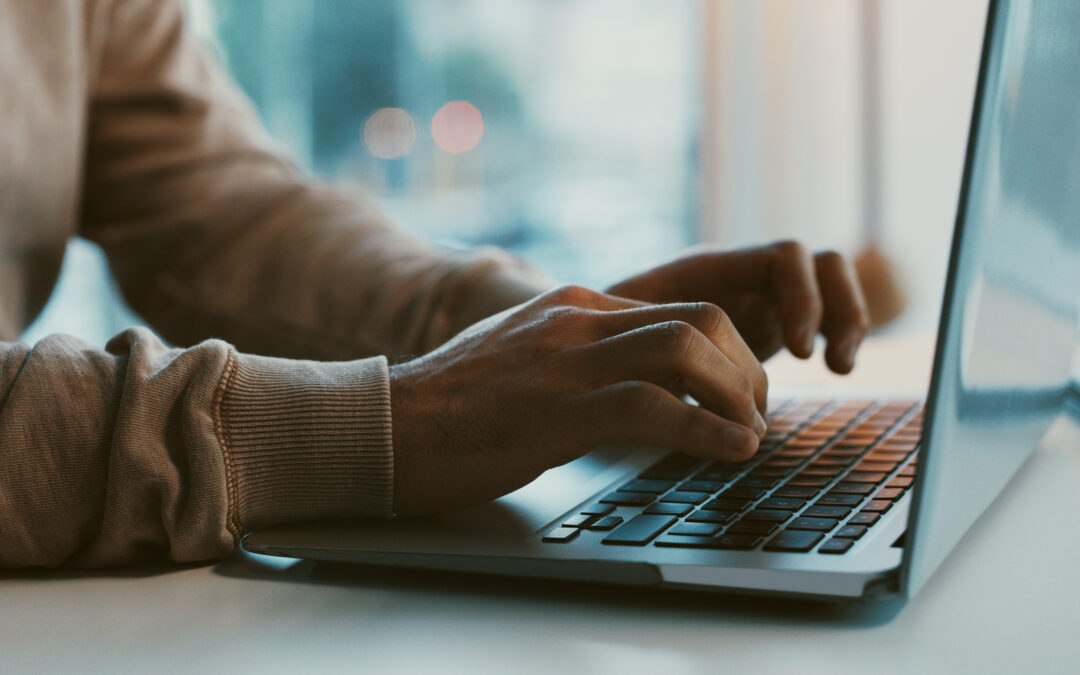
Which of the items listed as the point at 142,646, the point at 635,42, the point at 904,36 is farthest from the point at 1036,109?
the point at 635,42

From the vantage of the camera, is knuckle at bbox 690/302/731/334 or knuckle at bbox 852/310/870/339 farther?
knuckle at bbox 852/310/870/339

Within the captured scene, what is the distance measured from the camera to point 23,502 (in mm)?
459

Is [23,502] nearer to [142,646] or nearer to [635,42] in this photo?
[142,646]

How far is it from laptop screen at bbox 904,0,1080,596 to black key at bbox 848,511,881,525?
1.1 inches

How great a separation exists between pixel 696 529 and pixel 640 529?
0.02 m

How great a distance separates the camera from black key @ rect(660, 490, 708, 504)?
49 centimetres

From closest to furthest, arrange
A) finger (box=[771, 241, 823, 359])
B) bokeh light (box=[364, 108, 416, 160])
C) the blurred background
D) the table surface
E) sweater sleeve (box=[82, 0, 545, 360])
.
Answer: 1. the table surface
2. finger (box=[771, 241, 823, 359])
3. sweater sleeve (box=[82, 0, 545, 360])
4. the blurred background
5. bokeh light (box=[364, 108, 416, 160])

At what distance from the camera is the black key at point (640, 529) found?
1.40 ft

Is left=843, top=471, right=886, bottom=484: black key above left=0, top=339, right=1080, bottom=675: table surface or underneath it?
above

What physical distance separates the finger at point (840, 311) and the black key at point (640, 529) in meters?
0.32

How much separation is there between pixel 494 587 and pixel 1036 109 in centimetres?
28

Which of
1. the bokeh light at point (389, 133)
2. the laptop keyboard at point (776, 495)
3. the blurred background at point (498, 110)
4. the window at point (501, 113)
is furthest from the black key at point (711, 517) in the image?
the bokeh light at point (389, 133)

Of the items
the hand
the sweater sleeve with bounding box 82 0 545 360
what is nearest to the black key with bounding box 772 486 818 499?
the hand

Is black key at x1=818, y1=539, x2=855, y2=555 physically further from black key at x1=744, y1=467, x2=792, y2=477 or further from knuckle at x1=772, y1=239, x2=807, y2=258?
knuckle at x1=772, y1=239, x2=807, y2=258
